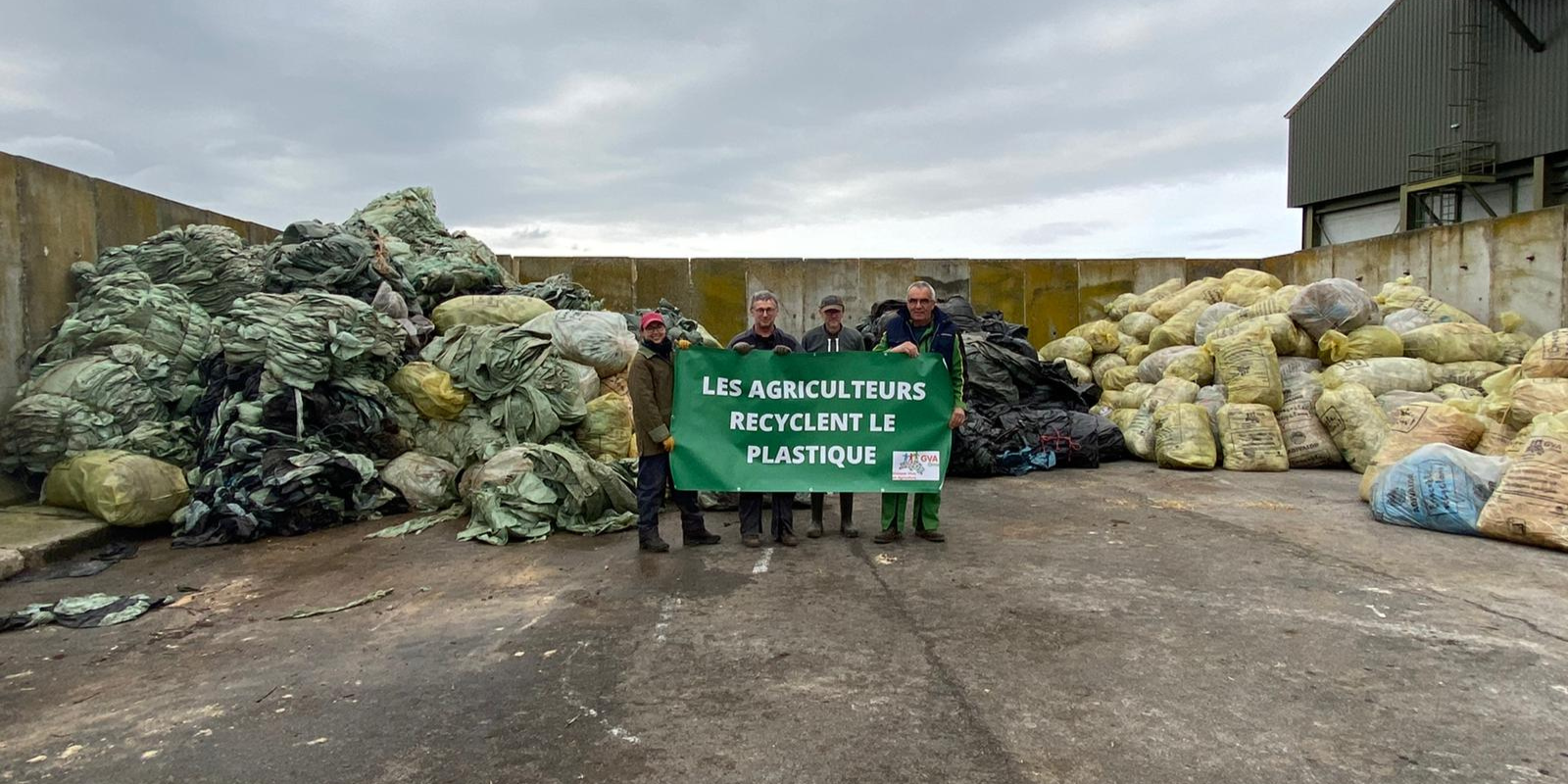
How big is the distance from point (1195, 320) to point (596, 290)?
808 centimetres

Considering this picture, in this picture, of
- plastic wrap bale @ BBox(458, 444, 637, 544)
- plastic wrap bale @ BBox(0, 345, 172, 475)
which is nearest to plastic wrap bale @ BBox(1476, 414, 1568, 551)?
plastic wrap bale @ BBox(458, 444, 637, 544)

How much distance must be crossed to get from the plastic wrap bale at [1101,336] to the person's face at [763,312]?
6.98m

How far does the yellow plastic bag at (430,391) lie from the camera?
21.8 ft

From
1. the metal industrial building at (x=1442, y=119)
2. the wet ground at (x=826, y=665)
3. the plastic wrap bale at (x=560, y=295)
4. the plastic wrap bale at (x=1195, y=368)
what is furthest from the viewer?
the metal industrial building at (x=1442, y=119)

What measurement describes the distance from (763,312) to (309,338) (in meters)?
3.62

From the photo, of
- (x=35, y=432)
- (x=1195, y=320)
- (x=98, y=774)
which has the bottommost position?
(x=98, y=774)

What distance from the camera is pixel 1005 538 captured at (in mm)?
5309

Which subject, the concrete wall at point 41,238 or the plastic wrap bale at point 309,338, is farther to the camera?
the plastic wrap bale at point 309,338

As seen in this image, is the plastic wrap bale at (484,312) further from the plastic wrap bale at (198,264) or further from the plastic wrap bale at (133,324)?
the plastic wrap bale at (133,324)

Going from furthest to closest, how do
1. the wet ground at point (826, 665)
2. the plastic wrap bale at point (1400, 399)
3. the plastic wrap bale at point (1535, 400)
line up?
the plastic wrap bale at point (1400, 399)
the plastic wrap bale at point (1535, 400)
the wet ground at point (826, 665)

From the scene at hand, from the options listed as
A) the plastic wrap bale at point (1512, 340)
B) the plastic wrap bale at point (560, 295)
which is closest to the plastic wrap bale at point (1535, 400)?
the plastic wrap bale at point (1512, 340)

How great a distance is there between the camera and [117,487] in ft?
17.9

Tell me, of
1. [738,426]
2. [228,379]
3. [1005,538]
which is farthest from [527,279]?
[1005,538]

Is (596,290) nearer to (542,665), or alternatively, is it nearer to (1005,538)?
(1005,538)
